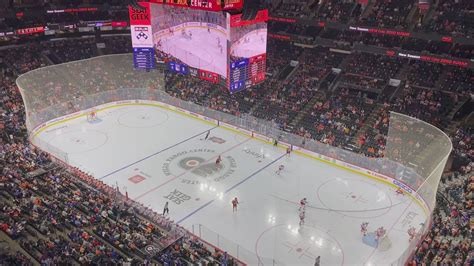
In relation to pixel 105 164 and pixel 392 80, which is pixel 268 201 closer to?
pixel 105 164

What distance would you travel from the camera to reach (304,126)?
32375mm

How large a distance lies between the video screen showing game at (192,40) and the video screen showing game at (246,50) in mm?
793

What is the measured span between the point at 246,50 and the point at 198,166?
26.0 feet

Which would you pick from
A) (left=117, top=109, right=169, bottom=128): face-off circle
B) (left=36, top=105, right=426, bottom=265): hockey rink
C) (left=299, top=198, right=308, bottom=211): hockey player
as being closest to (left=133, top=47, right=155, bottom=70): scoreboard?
(left=36, top=105, right=426, bottom=265): hockey rink

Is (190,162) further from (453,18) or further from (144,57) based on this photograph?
(453,18)

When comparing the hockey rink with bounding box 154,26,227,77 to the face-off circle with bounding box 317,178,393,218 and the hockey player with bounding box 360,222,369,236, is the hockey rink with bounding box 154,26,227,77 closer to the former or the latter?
the face-off circle with bounding box 317,178,393,218

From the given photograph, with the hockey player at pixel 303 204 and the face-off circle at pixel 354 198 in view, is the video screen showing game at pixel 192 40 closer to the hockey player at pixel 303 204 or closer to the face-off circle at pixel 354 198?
the hockey player at pixel 303 204

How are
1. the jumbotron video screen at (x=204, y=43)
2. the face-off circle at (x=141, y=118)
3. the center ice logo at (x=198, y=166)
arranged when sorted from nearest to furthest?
the jumbotron video screen at (x=204, y=43)
the center ice logo at (x=198, y=166)
the face-off circle at (x=141, y=118)

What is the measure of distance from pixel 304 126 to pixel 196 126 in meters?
8.40

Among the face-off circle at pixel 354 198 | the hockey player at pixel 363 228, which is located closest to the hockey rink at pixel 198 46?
the face-off circle at pixel 354 198

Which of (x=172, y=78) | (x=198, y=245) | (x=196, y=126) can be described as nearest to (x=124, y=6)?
(x=172, y=78)

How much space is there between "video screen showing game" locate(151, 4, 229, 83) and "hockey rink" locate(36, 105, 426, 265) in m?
5.82

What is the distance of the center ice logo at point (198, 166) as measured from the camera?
26.0 m

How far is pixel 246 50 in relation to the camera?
2484 cm
